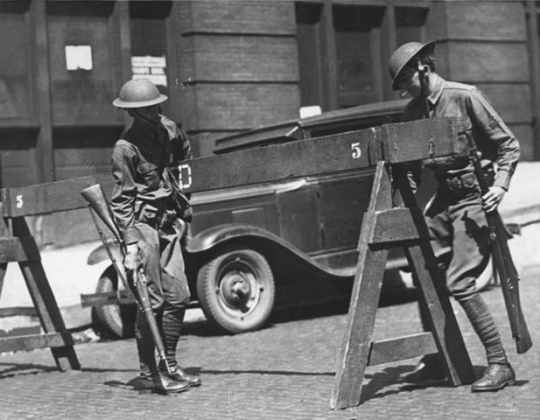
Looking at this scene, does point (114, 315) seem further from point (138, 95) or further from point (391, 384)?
point (391, 384)

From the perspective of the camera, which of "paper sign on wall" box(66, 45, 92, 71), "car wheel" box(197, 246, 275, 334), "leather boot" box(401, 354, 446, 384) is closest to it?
"leather boot" box(401, 354, 446, 384)

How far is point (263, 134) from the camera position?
10836 mm

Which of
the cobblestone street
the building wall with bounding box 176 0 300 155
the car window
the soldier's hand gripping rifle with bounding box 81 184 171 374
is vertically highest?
the building wall with bounding box 176 0 300 155

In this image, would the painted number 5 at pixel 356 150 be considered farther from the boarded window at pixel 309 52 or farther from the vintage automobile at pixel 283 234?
the boarded window at pixel 309 52

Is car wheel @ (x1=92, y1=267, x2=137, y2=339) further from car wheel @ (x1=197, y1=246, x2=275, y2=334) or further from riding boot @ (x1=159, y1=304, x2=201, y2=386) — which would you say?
riding boot @ (x1=159, y1=304, x2=201, y2=386)

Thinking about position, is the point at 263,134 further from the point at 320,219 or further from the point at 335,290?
the point at 335,290

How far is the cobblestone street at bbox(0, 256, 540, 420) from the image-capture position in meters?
5.80

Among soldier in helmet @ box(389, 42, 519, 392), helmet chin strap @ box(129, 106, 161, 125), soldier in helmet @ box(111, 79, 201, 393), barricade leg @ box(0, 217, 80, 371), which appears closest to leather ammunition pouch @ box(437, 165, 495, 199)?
soldier in helmet @ box(389, 42, 519, 392)

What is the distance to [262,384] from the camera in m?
6.79

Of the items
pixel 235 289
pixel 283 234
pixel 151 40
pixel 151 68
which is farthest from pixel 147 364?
pixel 151 40

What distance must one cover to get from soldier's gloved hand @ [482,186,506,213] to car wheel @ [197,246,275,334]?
13.0 feet

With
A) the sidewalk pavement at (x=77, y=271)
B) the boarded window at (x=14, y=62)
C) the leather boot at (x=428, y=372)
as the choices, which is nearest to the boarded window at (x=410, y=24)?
the sidewalk pavement at (x=77, y=271)

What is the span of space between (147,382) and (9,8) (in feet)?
28.0

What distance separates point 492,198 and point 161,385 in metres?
2.34
